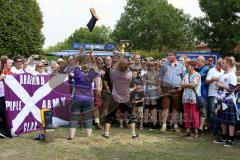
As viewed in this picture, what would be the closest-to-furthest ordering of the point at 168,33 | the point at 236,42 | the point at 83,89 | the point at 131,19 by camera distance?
the point at 83,89 → the point at 236,42 → the point at 168,33 → the point at 131,19

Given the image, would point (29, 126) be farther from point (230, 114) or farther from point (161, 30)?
point (161, 30)

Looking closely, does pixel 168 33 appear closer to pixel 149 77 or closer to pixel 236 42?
pixel 236 42

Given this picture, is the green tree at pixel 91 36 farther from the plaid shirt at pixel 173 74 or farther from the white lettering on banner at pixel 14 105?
the white lettering on banner at pixel 14 105

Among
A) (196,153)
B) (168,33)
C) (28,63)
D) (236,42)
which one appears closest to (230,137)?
(196,153)

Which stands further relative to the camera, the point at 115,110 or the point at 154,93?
the point at 154,93

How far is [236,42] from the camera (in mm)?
38469

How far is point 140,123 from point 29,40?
36095mm

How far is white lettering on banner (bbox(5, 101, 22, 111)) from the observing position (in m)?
9.67

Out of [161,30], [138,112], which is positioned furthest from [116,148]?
[161,30]

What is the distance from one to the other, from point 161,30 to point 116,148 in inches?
2396

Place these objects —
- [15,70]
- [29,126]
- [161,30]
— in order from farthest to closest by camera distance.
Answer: [161,30], [15,70], [29,126]

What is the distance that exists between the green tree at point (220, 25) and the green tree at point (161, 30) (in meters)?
24.5

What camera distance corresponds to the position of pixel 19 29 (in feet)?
150

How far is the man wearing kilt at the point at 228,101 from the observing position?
9.30 meters
